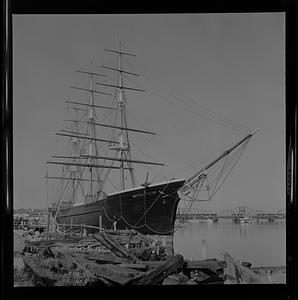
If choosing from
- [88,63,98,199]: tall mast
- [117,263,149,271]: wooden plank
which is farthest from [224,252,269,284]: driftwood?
[88,63,98,199]: tall mast

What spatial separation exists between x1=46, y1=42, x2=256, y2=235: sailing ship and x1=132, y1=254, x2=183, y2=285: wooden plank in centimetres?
7

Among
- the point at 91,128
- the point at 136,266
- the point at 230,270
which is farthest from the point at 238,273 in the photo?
the point at 91,128

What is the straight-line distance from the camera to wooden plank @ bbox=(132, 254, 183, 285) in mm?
1385

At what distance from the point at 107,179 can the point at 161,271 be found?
0.89 ft

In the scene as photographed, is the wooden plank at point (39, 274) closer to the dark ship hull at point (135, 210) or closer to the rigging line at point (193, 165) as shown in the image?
the dark ship hull at point (135, 210)

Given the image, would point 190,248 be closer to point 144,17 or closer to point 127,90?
point 127,90

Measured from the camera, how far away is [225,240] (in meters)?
1.40

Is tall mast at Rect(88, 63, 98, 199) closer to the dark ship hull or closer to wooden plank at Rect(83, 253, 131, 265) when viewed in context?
the dark ship hull

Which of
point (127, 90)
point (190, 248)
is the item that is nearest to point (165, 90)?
point (127, 90)

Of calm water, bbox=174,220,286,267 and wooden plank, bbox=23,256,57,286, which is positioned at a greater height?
calm water, bbox=174,220,286,267

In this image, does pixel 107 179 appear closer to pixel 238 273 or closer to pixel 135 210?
pixel 135 210

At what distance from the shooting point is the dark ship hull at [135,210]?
1404mm

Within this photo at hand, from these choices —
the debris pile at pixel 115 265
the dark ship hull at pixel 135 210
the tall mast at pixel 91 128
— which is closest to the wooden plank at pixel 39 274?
the debris pile at pixel 115 265

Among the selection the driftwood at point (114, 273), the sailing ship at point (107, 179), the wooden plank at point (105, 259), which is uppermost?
the sailing ship at point (107, 179)
